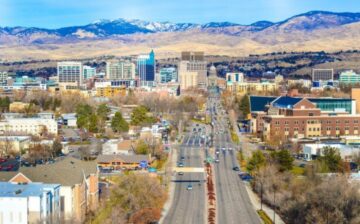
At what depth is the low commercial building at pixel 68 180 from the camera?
1439 cm

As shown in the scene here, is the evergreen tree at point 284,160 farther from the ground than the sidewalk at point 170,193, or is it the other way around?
the evergreen tree at point 284,160

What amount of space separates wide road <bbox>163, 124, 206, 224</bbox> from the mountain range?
3781 inches

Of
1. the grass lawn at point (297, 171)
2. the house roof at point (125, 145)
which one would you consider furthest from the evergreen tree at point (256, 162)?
the house roof at point (125, 145)

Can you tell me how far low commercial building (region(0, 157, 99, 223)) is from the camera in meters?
14.4

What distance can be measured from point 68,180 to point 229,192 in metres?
5.14

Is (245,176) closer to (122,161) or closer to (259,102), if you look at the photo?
(122,161)

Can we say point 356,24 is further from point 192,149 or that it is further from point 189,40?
point 192,149

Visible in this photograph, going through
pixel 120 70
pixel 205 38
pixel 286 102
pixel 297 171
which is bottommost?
pixel 297 171

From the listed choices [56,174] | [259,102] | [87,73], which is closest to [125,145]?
[56,174]

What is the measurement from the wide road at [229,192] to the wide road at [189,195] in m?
0.43

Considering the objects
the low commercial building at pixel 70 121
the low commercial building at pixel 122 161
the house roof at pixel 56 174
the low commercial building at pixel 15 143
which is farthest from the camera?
the low commercial building at pixel 70 121

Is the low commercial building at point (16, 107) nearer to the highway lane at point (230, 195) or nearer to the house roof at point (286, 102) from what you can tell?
the house roof at point (286, 102)

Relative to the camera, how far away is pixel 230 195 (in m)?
17.9

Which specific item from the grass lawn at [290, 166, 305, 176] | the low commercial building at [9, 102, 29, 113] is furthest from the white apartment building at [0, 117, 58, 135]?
the grass lawn at [290, 166, 305, 176]
